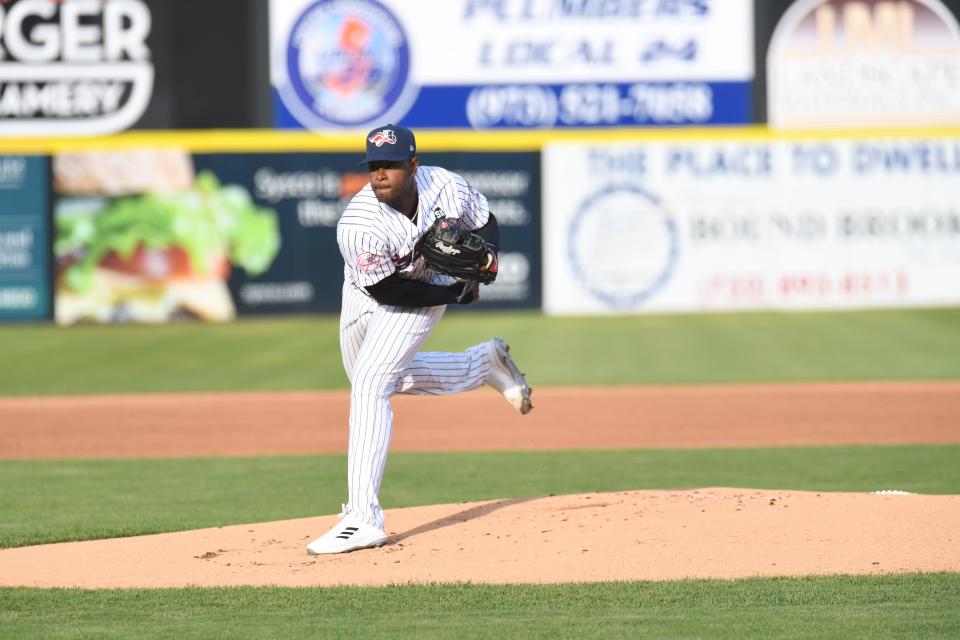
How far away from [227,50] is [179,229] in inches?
114

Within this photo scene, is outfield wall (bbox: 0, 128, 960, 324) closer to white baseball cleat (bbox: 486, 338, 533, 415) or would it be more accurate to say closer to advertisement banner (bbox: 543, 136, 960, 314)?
advertisement banner (bbox: 543, 136, 960, 314)

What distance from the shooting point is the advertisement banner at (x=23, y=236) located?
20094mm

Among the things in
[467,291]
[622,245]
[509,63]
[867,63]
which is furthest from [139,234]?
[467,291]

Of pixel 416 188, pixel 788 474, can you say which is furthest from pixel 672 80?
pixel 416 188

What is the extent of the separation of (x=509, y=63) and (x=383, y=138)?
16.3 metres

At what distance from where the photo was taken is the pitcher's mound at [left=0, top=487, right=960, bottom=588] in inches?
218

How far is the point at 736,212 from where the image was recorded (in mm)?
20422

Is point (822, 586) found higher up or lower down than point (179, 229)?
lower down

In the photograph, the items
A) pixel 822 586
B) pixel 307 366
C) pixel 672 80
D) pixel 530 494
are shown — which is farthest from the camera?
pixel 672 80

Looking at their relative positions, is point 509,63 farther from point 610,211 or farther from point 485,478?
point 485,478

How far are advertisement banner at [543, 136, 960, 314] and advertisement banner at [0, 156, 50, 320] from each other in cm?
687

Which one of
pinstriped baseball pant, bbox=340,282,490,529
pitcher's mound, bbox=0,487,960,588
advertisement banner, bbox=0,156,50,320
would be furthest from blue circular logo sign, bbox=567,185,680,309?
pinstriped baseball pant, bbox=340,282,490,529

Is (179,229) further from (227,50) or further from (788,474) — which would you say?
(788,474)

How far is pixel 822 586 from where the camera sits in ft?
17.2
